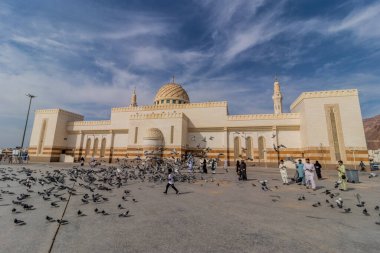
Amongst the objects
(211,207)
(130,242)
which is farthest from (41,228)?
(211,207)

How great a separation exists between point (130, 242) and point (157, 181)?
1021 centimetres

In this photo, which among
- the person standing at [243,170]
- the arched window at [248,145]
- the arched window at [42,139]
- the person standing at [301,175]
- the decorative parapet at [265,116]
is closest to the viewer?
the person standing at [301,175]

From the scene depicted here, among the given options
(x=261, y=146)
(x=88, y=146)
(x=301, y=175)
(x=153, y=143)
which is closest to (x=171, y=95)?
(x=153, y=143)

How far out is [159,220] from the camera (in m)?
5.72

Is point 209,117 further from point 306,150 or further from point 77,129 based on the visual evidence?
point 77,129

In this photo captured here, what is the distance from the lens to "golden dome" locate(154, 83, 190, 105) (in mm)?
44028

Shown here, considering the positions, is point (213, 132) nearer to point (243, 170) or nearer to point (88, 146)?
point (243, 170)

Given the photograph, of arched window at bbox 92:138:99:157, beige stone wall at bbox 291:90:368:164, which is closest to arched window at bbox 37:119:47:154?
arched window at bbox 92:138:99:157

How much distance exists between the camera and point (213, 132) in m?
34.2

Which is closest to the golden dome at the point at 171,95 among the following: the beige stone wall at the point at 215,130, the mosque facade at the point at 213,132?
the mosque facade at the point at 213,132

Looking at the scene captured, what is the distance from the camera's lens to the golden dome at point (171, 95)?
4403 centimetres

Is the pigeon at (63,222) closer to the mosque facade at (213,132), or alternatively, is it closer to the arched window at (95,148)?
the mosque facade at (213,132)

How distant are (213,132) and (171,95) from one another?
15102 mm

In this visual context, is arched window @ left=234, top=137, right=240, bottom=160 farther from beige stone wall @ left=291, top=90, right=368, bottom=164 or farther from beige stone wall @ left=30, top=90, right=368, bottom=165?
beige stone wall @ left=291, top=90, right=368, bottom=164
